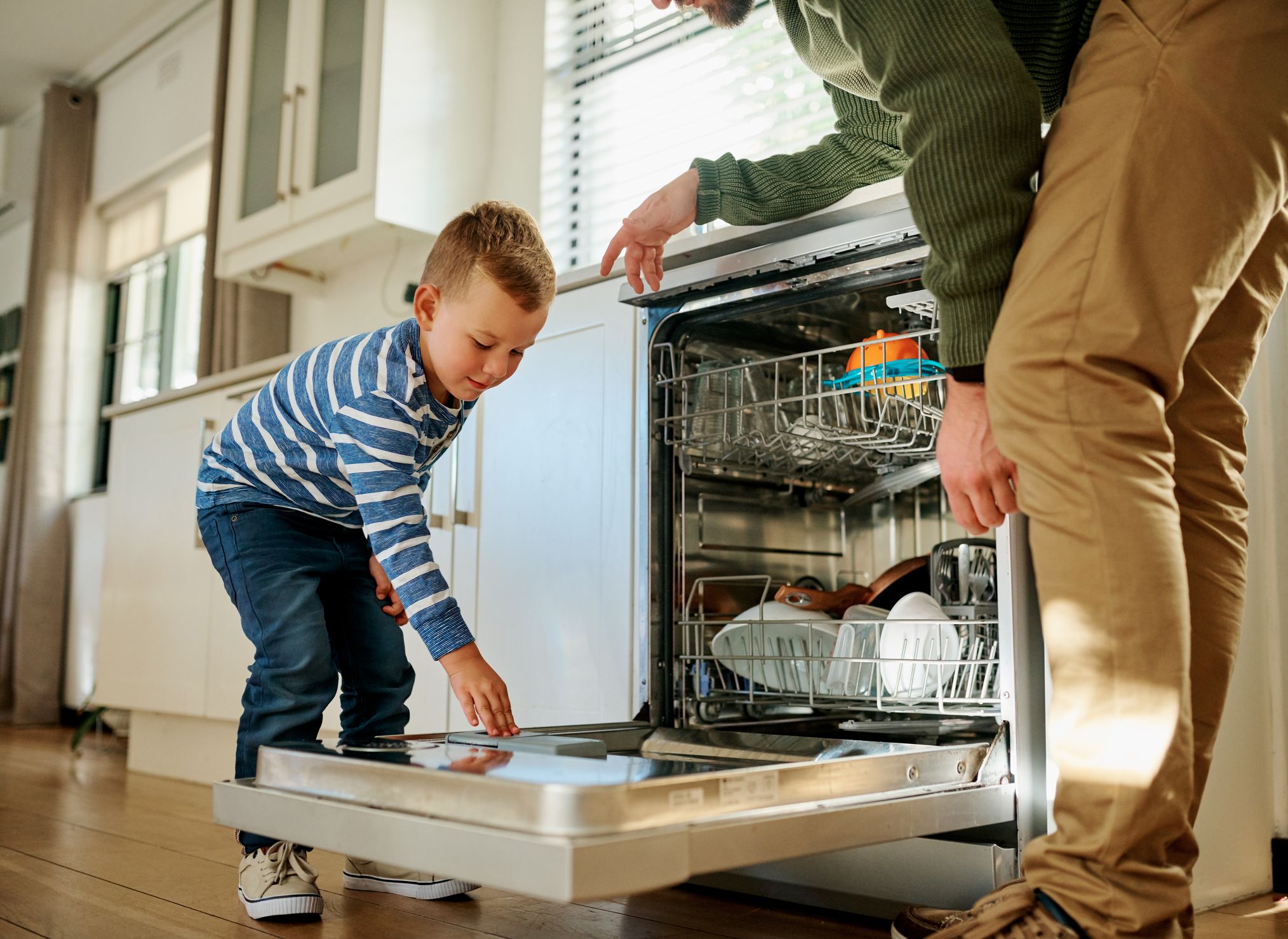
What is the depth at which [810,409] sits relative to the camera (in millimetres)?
1667

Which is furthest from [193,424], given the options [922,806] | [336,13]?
[922,806]

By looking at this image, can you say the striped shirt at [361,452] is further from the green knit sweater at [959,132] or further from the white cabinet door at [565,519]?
the green knit sweater at [959,132]

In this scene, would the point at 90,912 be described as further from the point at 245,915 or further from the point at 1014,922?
the point at 1014,922

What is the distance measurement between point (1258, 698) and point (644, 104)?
2.02 metres

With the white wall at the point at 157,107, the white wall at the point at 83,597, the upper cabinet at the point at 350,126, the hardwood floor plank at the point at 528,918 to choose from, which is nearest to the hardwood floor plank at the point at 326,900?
the hardwood floor plank at the point at 528,918

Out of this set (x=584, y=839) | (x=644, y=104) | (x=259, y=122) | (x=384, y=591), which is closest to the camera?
(x=584, y=839)

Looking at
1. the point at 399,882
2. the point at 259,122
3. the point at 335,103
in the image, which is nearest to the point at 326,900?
the point at 399,882

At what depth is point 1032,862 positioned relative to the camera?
0.82 meters

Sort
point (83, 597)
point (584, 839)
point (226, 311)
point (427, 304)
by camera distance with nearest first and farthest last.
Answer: point (584, 839) < point (427, 304) < point (226, 311) < point (83, 597)

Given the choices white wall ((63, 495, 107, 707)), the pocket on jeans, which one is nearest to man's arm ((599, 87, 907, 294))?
the pocket on jeans

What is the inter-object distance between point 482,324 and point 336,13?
6.60 feet

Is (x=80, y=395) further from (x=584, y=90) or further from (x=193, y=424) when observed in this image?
(x=584, y=90)

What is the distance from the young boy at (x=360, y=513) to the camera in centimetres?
131

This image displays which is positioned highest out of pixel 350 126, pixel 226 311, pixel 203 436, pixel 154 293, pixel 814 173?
pixel 154 293
